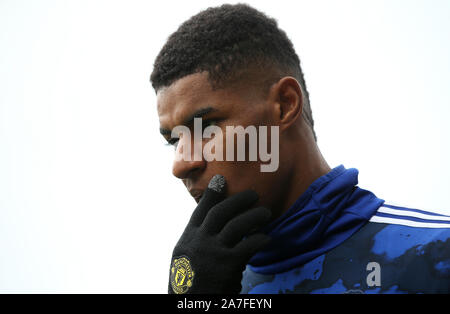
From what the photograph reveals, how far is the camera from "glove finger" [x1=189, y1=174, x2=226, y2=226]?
1.52 metres

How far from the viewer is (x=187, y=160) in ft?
5.15

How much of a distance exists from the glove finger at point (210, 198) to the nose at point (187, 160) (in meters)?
0.09

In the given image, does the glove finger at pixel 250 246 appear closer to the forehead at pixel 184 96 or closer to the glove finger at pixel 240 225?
the glove finger at pixel 240 225

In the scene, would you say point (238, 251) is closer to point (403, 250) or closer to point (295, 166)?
point (295, 166)

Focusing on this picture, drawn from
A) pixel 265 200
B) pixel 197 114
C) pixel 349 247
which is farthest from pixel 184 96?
pixel 349 247

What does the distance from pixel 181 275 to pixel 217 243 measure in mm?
188

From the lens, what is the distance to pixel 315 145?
5.80 ft

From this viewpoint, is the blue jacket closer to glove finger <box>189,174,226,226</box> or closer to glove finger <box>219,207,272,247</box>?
glove finger <box>219,207,272,247</box>

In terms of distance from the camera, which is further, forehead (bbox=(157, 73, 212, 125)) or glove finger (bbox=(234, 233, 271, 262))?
forehead (bbox=(157, 73, 212, 125))

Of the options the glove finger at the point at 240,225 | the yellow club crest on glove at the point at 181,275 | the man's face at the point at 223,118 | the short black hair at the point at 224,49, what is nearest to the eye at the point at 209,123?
the man's face at the point at 223,118

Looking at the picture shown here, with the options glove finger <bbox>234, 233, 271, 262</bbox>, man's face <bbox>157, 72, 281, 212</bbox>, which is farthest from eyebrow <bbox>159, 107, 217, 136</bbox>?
glove finger <bbox>234, 233, 271, 262</bbox>

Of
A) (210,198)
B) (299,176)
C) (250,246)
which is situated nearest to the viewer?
(250,246)

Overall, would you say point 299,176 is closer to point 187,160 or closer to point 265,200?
point 265,200

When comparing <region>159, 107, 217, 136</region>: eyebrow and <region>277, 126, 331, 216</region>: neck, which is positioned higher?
<region>159, 107, 217, 136</region>: eyebrow
